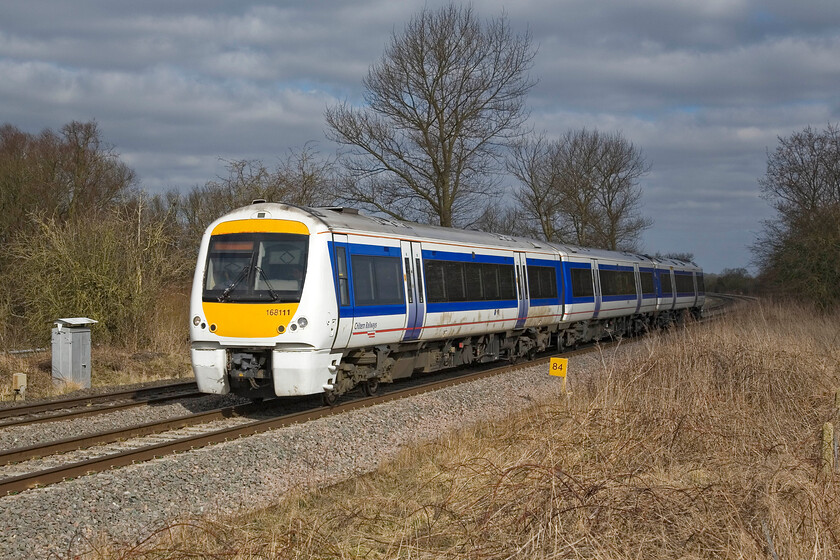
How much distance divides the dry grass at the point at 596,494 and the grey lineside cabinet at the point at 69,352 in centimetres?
822

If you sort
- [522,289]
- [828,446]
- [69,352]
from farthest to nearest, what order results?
[522,289] < [69,352] < [828,446]

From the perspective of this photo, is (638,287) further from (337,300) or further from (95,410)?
(95,410)

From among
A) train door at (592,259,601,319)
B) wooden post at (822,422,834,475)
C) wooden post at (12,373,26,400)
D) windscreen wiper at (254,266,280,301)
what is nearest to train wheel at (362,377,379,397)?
windscreen wiper at (254,266,280,301)

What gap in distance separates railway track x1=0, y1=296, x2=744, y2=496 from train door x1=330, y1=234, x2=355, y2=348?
3.73ft

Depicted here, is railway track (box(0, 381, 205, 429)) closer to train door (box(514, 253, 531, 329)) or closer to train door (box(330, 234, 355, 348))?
train door (box(330, 234, 355, 348))

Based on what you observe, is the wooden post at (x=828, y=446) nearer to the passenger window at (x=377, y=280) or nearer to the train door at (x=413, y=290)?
the passenger window at (x=377, y=280)

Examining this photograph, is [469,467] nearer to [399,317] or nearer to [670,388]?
[670,388]

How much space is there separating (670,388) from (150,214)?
16825 mm

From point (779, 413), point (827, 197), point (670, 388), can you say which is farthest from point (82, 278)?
point (827, 197)

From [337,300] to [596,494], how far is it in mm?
6050

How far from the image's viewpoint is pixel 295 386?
1081cm

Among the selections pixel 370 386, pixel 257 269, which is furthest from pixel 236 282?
pixel 370 386

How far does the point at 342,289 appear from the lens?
11.4 meters

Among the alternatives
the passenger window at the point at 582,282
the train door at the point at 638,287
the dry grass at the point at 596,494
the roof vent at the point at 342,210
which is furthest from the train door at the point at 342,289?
the train door at the point at 638,287
